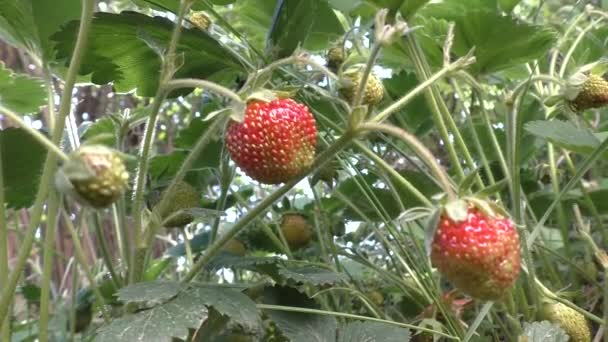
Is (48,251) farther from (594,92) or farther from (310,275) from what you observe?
(594,92)

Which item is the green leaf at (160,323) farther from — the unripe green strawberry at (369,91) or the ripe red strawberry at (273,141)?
the unripe green strawberry at (369,91)

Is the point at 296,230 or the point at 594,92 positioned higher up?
the point at 594,92

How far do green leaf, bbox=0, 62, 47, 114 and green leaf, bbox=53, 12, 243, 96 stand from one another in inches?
3.9

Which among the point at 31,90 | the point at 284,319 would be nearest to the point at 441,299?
the point at 284,319

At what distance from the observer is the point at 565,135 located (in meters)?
0.91

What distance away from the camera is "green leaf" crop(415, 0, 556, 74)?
3.13 ft

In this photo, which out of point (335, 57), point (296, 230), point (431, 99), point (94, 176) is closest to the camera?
point (94, 176)

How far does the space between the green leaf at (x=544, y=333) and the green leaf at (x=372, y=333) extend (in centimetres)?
12

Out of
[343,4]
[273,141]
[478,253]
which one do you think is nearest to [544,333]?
[478,253]

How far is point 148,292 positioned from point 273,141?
0.18m

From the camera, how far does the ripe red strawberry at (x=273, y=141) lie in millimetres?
632

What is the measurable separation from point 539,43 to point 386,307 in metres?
0.53

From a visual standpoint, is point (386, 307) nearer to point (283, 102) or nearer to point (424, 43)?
point (424, 43)

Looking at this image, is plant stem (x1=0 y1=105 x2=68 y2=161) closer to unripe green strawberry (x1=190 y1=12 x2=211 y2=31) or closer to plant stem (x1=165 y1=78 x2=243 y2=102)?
plant stem (x1=165 y1=78 x2=243 y2=102)
